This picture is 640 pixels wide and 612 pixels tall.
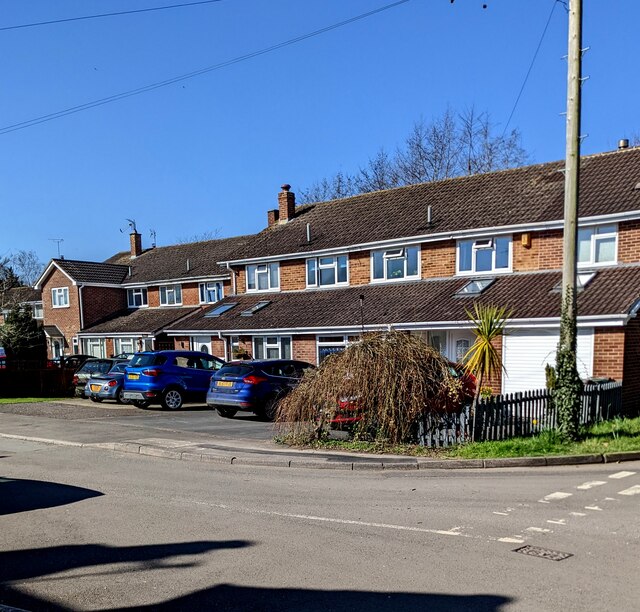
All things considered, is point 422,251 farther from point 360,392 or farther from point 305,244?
point 360,392

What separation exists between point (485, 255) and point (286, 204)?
11.9 meters

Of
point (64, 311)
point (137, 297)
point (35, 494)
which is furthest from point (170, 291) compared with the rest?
point (35, 494)

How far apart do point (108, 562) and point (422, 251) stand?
18.1 metres

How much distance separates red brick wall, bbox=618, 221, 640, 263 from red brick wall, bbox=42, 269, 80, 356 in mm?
31380

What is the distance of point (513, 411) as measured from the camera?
1138 centimetres

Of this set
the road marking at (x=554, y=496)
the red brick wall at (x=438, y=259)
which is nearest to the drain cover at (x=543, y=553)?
the road marking at (x=554, y=496)

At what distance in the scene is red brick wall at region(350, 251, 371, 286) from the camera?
2389 centimetres

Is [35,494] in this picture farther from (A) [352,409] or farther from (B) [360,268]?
(B) [360,268]

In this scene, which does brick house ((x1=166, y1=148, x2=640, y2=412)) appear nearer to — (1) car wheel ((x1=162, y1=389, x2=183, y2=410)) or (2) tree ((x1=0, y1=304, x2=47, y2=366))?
(1) car wheel ((x1=162, y1=389, x2=183, y2=410))

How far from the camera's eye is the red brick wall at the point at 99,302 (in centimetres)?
3834

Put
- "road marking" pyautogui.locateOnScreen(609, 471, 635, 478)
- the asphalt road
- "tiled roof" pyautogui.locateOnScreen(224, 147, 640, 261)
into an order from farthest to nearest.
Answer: "tiled roof" pyautogui.locateOnScreen(224, 147, 640, 261)
"road marking" pyautogui.locateOnScreen(609, 471, 635, 478)
the asphalt road

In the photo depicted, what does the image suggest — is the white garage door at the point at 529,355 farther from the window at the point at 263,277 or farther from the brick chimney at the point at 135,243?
the brick chimney at the point at 135,243

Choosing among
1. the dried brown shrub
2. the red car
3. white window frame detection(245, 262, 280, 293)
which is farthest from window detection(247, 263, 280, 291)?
the red car

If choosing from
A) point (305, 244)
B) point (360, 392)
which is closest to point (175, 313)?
point (305, 244)
